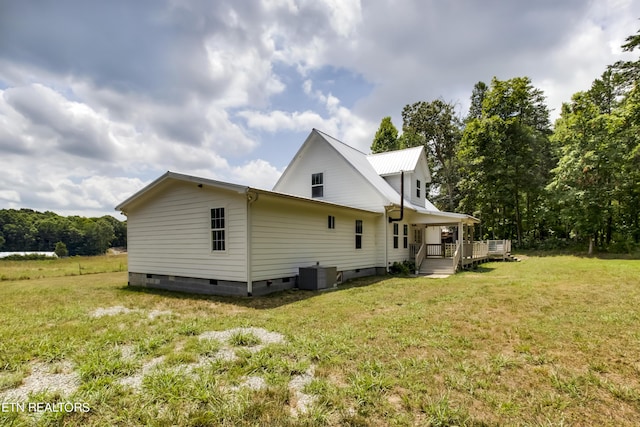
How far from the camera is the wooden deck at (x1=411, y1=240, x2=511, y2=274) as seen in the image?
1465 cm

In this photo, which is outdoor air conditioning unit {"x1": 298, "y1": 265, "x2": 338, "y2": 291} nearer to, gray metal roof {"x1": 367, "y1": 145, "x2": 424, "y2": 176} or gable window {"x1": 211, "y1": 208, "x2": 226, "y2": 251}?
gable window {"x1": 211, "y1": 208, "x2": 226, "y2": 251}

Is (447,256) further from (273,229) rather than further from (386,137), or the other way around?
(386,137)

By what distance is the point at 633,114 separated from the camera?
48.1ft

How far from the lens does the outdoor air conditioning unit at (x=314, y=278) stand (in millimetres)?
9891

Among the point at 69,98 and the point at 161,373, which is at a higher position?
the point at 69,98

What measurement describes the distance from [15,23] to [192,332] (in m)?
6.56

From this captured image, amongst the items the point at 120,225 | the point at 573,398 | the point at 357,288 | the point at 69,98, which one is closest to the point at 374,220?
the point at 357,288

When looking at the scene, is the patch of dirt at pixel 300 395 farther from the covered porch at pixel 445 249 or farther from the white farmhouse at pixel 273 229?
the covered porch at pixel 445 249

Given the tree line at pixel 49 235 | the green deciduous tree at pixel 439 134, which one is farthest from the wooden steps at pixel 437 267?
the tree line at pixel 49 235

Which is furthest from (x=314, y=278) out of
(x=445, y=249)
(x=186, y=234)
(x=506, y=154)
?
(x=506, y=154)

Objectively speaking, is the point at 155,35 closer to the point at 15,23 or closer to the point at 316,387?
the point at 15,23

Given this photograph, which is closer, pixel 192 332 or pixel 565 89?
pixel 192 332

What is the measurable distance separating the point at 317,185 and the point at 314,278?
6962 mm

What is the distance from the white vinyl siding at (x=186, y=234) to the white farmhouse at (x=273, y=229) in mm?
32
